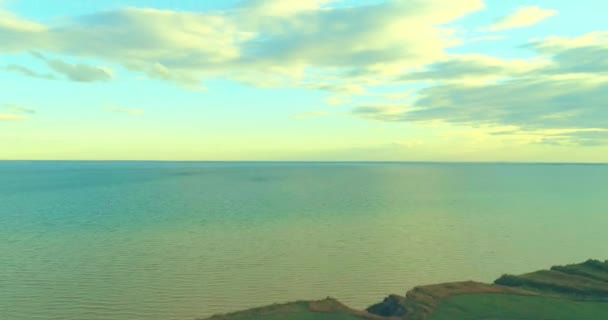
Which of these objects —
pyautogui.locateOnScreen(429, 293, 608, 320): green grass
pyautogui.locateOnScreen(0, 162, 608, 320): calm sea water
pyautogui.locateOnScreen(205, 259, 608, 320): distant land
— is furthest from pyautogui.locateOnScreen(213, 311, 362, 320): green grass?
pyautogui.locateOnScreen(0, 162, 608, 320): calm sea water

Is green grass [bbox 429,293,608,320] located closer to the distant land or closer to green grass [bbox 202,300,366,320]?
the distant land

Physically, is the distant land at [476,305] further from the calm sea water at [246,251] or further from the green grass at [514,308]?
the calm sea water at [246,251]

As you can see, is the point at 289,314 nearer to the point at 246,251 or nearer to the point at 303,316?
the point at 303,316

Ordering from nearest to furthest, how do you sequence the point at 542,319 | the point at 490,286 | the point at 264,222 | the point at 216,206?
the point at 542,319 → the point at 490,286 → the point at 264,222 → the point at 216,206

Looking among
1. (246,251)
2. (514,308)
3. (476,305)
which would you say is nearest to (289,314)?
(476,305)

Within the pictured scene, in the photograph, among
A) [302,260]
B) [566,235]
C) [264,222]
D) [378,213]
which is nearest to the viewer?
[302,260]

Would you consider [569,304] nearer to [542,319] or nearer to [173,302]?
[542,319]

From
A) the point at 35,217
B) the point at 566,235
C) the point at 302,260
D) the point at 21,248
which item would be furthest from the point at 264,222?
the point at 566,235
